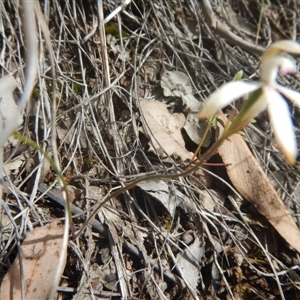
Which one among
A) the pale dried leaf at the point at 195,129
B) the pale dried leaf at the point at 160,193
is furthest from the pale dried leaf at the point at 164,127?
the pale dried leaf at the point at 160,193

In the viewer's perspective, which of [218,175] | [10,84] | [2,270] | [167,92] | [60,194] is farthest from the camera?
[167,92]

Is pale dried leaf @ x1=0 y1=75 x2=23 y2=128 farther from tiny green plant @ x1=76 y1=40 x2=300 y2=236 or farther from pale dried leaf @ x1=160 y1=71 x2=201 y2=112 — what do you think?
tiny green plant @ x1=76 y1=40 x2=300 y2=236

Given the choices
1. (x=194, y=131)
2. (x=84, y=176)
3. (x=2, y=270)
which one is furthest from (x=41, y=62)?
(x=2, y=270)

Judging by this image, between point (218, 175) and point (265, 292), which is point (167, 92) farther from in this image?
point (265, 292)

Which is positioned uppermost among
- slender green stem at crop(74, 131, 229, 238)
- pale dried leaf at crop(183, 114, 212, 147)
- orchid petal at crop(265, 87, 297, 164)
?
orchid petal at crop(265, 87, 297, 164)

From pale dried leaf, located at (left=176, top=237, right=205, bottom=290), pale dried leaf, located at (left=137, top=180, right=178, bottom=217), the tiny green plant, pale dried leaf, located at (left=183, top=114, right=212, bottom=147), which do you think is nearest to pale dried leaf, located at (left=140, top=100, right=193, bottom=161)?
pale dried leaf, located at (left=183, top=114, right=212, bottom=147)

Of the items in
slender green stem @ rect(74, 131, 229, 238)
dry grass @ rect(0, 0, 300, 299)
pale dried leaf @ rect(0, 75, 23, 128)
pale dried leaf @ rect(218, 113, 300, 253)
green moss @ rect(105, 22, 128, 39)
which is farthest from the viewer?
green moss @ rect(105, 22, 128, 39)

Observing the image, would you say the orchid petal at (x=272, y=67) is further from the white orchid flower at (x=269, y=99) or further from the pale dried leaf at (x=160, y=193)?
the pale dried leaf at (x=160, y=193)
